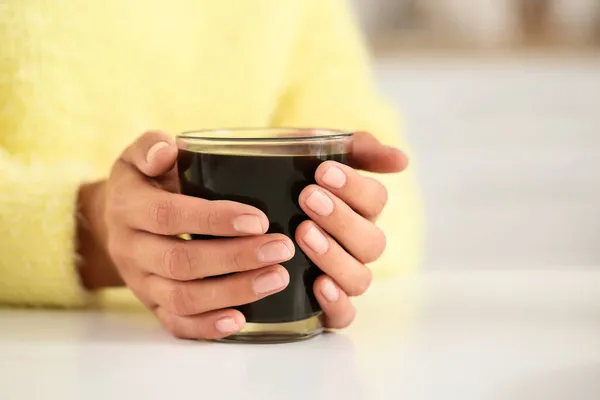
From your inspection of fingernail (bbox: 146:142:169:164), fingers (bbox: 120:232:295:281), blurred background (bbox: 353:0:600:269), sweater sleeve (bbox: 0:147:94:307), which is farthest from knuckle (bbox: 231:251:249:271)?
blurred background (bbox: 353:0:600:269)

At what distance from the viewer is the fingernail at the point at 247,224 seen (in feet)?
1.78

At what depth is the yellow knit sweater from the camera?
2.38 ft

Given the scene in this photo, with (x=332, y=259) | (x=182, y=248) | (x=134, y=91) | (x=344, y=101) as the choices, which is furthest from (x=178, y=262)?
(x=344, y=101)

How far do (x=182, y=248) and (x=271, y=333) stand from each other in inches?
Result: 3.7

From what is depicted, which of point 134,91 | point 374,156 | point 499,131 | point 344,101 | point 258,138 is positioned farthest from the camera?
point 499,131

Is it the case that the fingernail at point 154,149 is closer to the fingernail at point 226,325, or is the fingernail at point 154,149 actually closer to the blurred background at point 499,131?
the fingernail at point 226,325

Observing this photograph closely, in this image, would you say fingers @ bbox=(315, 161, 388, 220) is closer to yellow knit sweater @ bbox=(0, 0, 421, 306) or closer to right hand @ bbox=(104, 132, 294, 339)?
right hand @ bbox=(104, 132, 294, 339)

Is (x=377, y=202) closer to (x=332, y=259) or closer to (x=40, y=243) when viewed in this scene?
(x=332, y=259)

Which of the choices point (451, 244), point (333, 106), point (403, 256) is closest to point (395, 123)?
point (333, 106)

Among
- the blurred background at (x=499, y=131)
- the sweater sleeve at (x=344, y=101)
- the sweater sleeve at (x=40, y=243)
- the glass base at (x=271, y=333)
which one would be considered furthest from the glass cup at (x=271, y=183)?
the blurred background at (x=499, y=131)

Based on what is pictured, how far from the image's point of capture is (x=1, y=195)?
2.43 ft

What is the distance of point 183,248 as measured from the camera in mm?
581

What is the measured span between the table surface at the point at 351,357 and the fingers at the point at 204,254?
59mm

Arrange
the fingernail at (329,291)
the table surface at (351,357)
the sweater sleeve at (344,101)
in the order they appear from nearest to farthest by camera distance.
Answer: the table surface at (351,357), the fingernail at (329,291), the sweater sleeve at (344,101)
